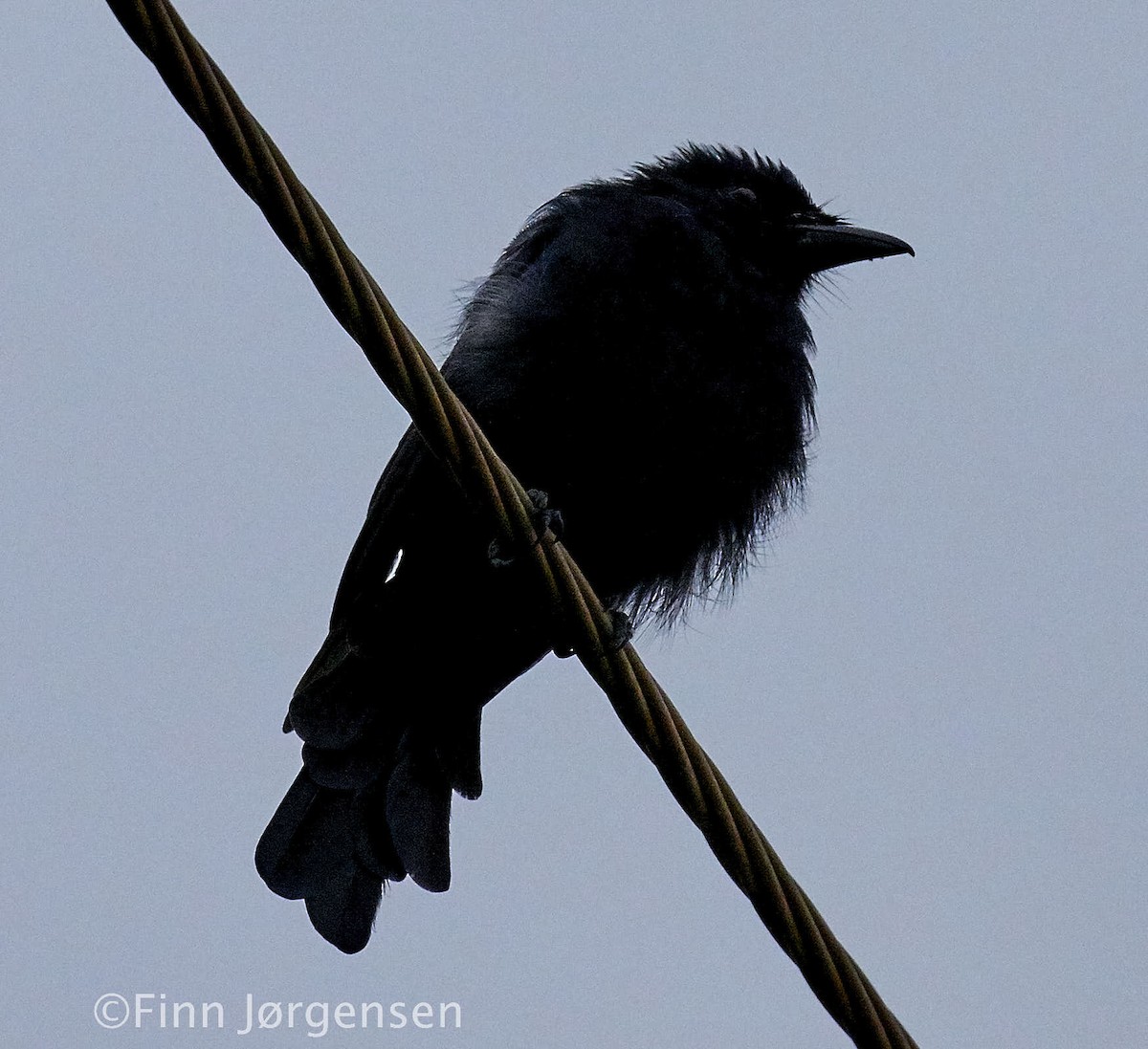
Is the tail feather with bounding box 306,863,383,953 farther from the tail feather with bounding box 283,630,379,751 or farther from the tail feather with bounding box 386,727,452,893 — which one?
the tail feather with bounding box 283,630,379,751

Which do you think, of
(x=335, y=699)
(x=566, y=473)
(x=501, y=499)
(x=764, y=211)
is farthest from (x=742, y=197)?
(x=501, y=499)

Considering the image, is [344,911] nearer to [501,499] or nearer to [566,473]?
[566,473]

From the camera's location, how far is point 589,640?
2.96 m

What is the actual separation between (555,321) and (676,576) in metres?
1.00

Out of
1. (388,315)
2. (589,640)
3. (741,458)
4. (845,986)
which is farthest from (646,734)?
(741,458)

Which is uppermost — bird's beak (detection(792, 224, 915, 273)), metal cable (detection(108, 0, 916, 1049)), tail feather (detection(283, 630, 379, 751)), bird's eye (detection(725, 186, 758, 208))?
bird's eye (detection(725, 186, 758, 208))

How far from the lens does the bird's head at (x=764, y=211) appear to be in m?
4.85

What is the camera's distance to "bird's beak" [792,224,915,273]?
5.01m

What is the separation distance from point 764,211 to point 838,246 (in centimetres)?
27

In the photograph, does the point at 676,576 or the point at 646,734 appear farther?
the point at 676,576

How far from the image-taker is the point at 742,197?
492cm

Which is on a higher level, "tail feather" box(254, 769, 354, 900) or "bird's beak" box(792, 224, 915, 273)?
"bird's beak" box(792, 224, 915, 273)

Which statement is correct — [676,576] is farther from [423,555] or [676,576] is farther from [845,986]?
[845,986]

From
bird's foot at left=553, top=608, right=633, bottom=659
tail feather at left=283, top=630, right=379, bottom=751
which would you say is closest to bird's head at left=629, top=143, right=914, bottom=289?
bird's foot at left=553, top=608, right=633, bottom=659
